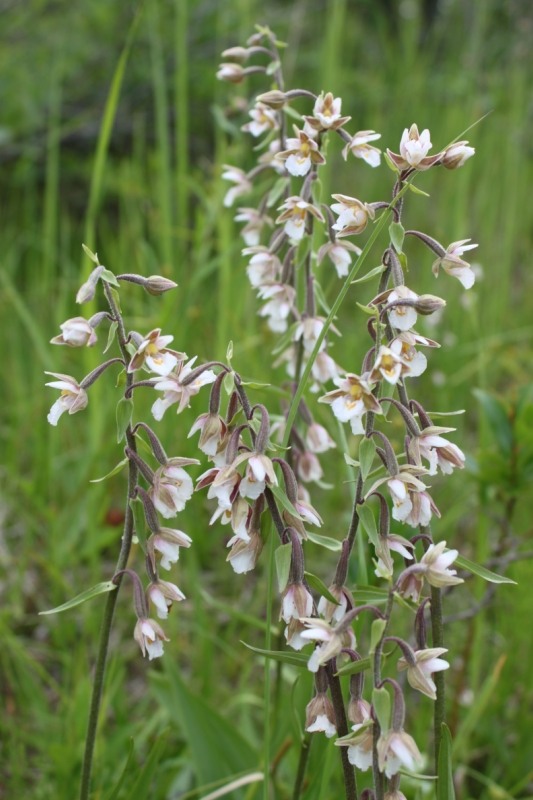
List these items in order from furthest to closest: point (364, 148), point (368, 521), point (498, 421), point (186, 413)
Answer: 1. point (186, 413)
2. point (498, 421)
3. point (364, 148)
4. point (368, 521)

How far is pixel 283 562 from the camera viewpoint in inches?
47.4

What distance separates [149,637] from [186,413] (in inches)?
59.5

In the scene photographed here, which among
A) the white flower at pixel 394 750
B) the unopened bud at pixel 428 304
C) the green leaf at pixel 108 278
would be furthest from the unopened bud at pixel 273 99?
the white flower at pixel 394 750

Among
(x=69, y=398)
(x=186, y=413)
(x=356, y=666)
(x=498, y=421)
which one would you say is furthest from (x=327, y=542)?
(x=186, y=413)

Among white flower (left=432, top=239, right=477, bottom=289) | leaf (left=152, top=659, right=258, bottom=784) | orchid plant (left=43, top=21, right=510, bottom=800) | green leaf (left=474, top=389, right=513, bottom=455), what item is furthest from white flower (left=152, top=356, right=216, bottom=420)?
green leaf (left=474, top=389, right=513, bottom=455)

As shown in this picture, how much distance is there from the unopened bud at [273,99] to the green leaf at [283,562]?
0.87 m

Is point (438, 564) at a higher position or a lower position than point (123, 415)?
lower

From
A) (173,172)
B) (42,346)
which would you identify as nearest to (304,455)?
(42,346)

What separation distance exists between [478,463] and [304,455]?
0.54 metres

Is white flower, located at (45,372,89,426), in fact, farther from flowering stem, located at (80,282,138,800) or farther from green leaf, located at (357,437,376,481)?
green leaf, located at (357,437,376,481)

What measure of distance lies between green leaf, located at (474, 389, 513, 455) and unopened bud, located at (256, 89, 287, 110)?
0.89m

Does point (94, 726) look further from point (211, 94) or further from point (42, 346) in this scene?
point (211, 94)

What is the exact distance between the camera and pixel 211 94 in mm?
5188

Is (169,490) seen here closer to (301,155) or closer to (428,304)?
(428,304)
